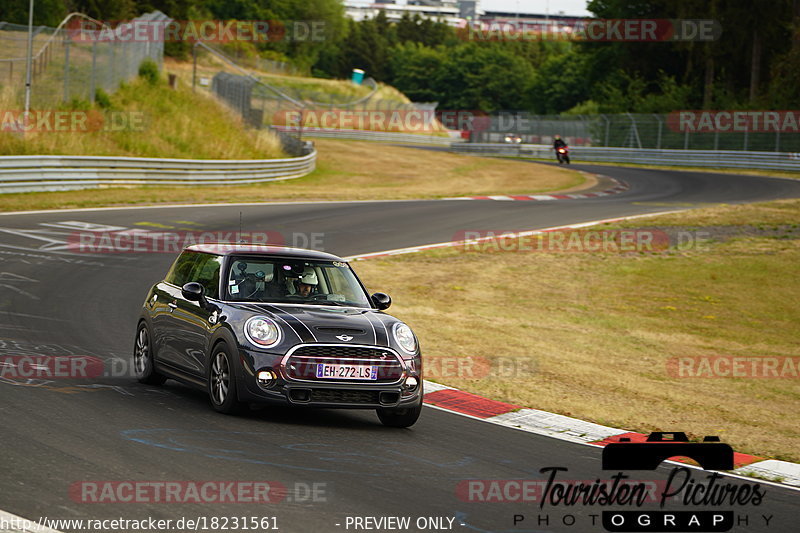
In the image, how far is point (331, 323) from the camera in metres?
8.38

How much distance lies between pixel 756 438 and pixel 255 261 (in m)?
4.99

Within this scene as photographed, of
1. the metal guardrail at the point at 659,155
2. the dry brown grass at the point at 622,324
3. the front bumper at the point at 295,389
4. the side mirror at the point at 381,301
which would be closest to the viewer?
the front bumper at the point at 295,389

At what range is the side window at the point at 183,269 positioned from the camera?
32.5 feet

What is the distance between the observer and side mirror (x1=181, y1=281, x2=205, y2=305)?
8.91m

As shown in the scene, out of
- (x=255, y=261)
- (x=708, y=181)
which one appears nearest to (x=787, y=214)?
(x=708, y=181)

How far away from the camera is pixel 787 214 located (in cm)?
2970

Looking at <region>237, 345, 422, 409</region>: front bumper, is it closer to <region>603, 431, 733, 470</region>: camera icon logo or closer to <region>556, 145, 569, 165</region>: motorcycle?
<region>603, 431, 733, 470</region>: camera icon logo

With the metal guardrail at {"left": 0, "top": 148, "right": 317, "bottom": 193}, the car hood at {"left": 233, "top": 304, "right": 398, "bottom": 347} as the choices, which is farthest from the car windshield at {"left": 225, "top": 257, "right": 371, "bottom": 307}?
the metal guardrail at {"left": 0, "top": 148, "right": 317, "bottom": 193}

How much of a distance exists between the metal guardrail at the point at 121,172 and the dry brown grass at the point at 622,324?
11887 millimetres

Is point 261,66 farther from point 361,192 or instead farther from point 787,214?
point 787,214

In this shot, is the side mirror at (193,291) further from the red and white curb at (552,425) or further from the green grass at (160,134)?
the green grass at (160,134)

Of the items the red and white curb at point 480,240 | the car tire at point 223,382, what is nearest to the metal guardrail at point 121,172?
the red and white curb at point 480,240

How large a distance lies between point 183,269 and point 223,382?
6.50ft

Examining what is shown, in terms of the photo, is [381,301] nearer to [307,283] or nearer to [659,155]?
[307,283]
